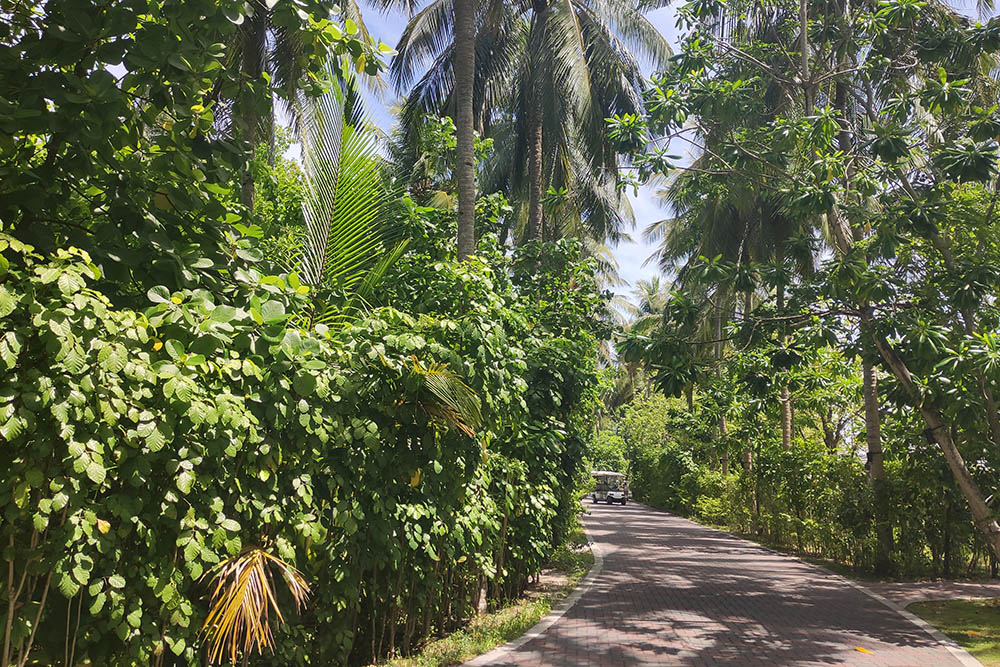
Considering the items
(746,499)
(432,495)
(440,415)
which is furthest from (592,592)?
(746,499)

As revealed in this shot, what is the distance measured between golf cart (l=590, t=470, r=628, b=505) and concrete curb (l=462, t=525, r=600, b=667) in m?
33.0

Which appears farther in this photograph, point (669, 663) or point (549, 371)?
point (549, 371)

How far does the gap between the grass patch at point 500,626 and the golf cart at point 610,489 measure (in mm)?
33346

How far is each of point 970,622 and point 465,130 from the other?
30.1 ft

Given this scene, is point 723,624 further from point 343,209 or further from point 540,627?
point 343,209

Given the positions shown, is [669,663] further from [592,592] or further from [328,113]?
[328,113]

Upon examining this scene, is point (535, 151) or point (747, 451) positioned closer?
point (535, 151)

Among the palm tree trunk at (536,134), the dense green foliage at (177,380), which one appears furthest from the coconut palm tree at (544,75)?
the dense green foliage at (177,380)

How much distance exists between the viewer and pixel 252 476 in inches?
142

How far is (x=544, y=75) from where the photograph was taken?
1507cm

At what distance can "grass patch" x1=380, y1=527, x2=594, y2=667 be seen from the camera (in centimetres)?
633

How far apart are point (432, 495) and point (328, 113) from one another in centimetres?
366

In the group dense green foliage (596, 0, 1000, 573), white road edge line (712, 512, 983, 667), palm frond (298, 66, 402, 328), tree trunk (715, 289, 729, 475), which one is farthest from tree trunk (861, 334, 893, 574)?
palm frond (298, 66, 402, 328)

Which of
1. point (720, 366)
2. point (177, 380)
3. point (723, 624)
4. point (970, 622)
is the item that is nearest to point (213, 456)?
point (177, 380)
